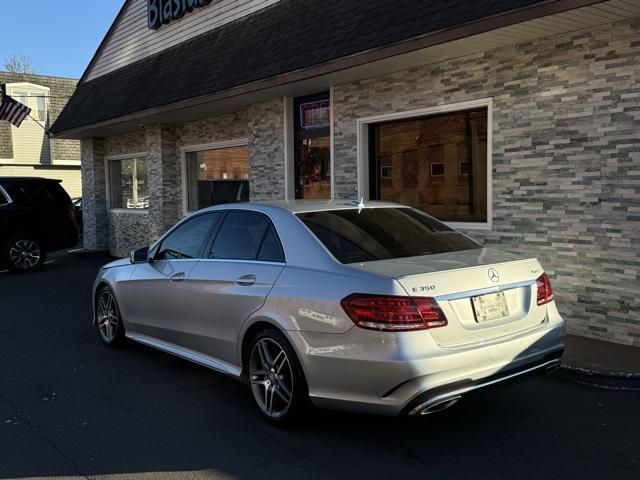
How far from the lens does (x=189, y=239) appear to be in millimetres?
5609

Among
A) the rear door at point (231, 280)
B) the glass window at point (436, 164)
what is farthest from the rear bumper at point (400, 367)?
the glass window at point (436, 164)

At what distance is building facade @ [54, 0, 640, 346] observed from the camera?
20.2 ft

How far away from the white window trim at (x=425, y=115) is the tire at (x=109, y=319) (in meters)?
3.88

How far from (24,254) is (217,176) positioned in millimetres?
4487

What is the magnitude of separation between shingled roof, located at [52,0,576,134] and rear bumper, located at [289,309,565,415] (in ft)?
10.7

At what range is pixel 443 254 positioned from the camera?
438 centimetres

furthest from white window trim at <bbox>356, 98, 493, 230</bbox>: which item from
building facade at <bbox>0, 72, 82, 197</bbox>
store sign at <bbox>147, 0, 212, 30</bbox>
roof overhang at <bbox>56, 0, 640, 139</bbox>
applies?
building facade at <bbox>0, 72, 82, 197</bbox>

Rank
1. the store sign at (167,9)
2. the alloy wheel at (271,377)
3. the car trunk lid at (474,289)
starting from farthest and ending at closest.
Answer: the store sign at (167,9) → the alloy wheel at (271,377) → the car trunk lid at (474,289)

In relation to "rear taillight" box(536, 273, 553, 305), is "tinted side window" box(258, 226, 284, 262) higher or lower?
higher

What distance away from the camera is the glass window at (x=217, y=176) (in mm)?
12219

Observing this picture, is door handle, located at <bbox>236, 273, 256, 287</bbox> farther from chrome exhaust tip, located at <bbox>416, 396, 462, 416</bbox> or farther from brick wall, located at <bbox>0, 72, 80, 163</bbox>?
brick wall, located at <bbox>0, 72, 80, 163</bbox>

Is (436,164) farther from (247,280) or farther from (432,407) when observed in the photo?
(432,407)

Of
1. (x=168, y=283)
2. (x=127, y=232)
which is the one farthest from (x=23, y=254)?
(x=168, y=283)

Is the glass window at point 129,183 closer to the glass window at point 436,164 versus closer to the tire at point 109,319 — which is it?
the glass window at point 436,164
